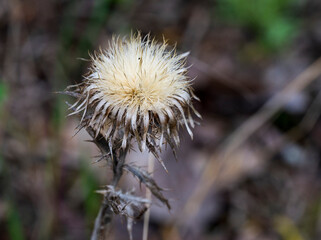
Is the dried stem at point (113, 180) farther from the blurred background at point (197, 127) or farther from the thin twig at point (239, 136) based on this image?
the thin twig at point (239, 136)

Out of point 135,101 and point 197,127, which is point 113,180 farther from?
point 197,127

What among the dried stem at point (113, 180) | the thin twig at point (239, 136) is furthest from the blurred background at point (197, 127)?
the dried stem at point (113, 180)

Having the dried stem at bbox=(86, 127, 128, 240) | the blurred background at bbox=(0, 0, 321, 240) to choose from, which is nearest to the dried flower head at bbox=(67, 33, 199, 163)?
the dried stem at bbox=(86, 127, 128, 240)

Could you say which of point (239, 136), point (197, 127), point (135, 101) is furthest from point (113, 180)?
point (197, 127)

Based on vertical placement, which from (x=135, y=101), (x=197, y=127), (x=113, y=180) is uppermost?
(x=197, y=127)

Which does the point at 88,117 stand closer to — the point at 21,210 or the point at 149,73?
the point at 149,73

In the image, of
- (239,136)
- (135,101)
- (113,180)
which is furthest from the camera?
(239,136)

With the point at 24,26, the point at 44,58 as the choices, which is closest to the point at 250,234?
the point at 44,58
